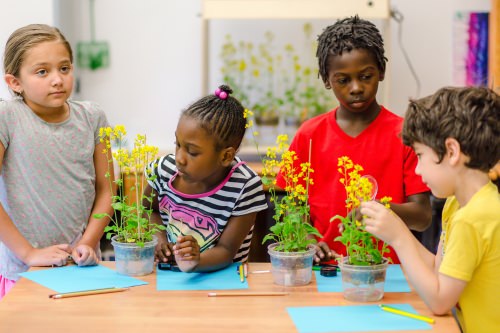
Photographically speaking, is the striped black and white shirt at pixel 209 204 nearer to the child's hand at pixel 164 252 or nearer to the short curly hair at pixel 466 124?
the child's hand at pixel 164 252

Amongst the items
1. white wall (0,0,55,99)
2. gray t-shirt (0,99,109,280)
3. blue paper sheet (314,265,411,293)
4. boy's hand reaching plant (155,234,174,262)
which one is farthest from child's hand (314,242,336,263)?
white wall (0,0,55,99)

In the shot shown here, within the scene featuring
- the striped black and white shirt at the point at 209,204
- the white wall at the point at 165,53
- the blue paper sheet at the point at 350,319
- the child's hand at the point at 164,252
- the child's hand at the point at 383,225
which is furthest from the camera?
the white wall at the point at 165,53

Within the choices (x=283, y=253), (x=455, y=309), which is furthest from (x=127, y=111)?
(x=455, y=309)

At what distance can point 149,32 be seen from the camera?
397 cm

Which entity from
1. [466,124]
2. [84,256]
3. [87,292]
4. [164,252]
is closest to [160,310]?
[87,292]

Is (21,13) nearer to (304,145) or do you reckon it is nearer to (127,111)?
(127,111)

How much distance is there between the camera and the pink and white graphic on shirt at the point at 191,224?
199 centimetres

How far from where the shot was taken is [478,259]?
1488 mm

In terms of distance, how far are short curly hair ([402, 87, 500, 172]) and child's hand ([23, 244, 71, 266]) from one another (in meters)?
1.02

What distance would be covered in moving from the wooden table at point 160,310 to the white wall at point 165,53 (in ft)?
7.78

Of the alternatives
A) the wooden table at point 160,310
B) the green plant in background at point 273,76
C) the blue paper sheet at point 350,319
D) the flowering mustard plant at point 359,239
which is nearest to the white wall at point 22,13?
the green plant in background at point 273,76

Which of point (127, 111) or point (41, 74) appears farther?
point (127, 111)

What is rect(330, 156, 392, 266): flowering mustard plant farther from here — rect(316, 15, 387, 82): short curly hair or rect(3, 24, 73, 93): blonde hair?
rect(3, 24, 73, 93): blonde hair

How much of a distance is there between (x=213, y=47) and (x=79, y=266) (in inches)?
89.6
